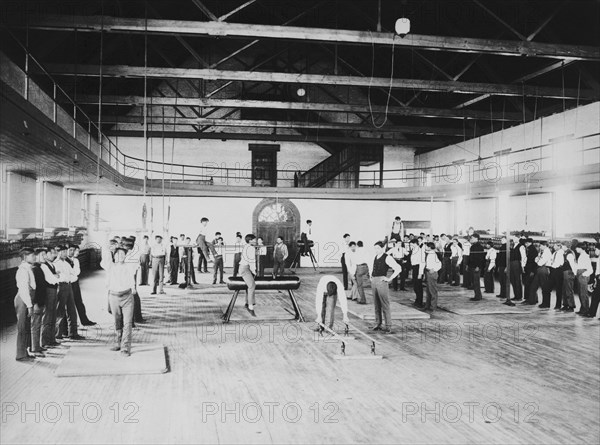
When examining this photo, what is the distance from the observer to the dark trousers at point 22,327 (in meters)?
6.31

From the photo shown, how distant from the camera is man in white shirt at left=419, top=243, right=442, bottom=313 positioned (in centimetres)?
1045

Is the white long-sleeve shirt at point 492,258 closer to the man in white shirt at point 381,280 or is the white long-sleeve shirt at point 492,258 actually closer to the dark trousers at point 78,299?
the man in white shirt at point 381,280

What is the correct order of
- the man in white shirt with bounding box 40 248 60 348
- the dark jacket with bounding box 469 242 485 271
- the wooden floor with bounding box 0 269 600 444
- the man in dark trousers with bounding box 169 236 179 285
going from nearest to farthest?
1. the wooden floor with bounding box 0 269 600 444
2. the man in white shirt with bounding box 40 248 60 348
3. the dark jacket with bounding box 469 242 485 271
4. the man in dark trousers with bounding box 169 236 179 285

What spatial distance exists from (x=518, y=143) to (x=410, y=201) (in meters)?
6.05

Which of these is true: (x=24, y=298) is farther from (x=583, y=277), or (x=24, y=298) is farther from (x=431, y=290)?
(x=583, y=277)

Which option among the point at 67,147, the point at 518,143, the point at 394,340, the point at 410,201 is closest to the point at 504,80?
the point at 518,143

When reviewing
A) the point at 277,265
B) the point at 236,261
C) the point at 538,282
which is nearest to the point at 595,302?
the point at 538,282

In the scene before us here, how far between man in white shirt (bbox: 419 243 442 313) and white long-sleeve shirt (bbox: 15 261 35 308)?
7.66 metres

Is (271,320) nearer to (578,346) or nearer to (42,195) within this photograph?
(578,346)

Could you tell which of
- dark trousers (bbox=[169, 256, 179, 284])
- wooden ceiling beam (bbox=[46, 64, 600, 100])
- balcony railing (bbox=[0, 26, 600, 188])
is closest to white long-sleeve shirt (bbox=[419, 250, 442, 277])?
wooden ceiling beam (bbox=[46, 64, 600, 100])

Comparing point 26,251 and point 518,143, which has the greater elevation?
point 518,143

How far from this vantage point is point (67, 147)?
9758 millimetres

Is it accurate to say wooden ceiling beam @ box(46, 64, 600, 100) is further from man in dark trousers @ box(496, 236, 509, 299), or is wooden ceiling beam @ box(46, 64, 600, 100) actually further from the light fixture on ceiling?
man in dark trousers @ box(496, 236, 509, 299)

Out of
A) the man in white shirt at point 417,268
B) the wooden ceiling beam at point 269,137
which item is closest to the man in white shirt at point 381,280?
the man in white shirt at point 417,268
